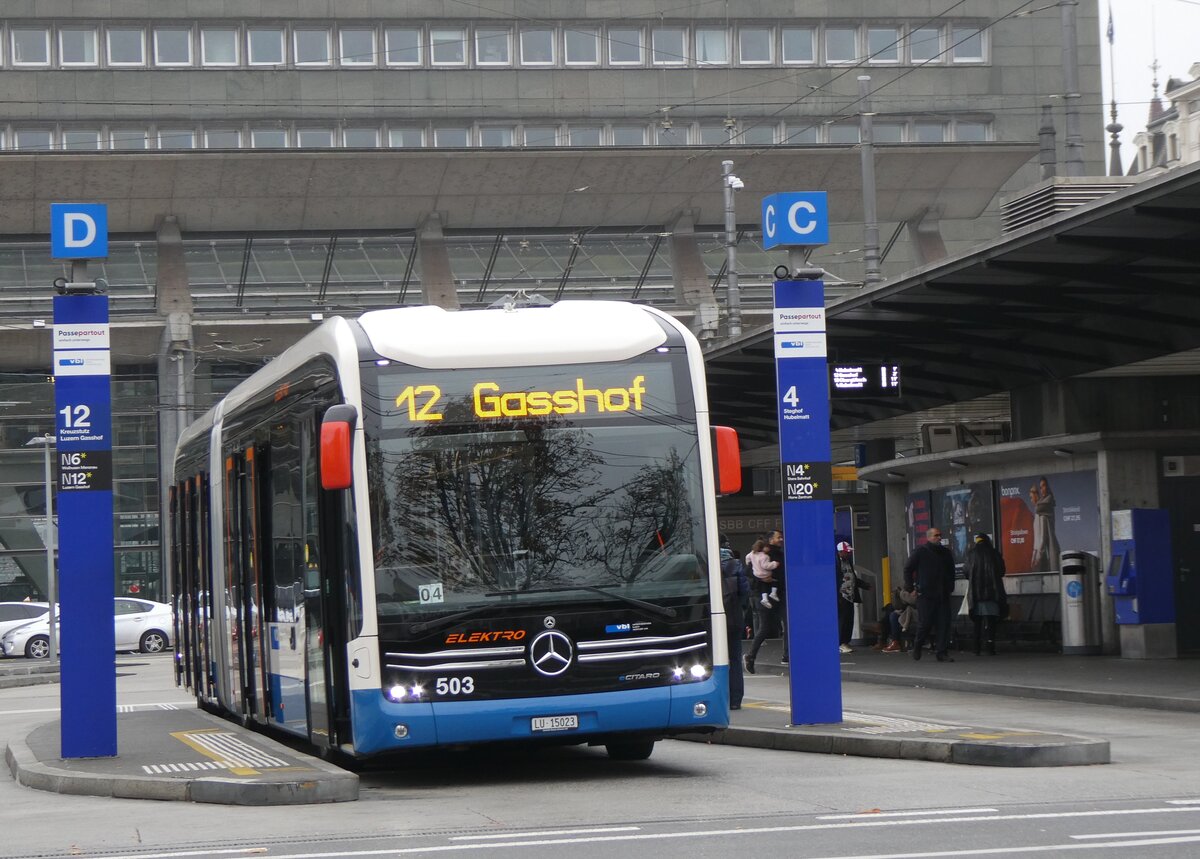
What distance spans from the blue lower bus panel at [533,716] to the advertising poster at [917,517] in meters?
16.4

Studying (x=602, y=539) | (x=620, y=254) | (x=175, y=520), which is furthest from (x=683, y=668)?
(x=620, y=254)

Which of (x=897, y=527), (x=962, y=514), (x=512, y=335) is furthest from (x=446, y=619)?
(x=897, y=527)

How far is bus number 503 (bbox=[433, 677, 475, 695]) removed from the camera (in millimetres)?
11836

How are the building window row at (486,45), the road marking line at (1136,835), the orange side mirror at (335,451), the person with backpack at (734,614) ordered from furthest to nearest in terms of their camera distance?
the building window row at (486,45) < the person with backpack at (734,614) < the orange side mirror at (335,451) < the road marking line at (1136,835)

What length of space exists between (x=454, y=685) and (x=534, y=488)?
4.46 feet

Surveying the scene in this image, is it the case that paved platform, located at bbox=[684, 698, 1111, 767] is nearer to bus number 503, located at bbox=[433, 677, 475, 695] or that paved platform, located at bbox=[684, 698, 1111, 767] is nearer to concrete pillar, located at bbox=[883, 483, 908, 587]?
bus number 503, located at bbox=[433, 677, 475, 695]

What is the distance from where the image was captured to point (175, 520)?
72.0 ft

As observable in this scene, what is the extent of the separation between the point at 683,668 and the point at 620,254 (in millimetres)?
38385

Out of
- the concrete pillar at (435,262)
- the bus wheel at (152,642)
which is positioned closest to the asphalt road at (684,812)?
the bus wheel at (152,642)

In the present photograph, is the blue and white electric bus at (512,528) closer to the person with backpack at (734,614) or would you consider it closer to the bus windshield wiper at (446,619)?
the bus windshield wiper at (446,619)

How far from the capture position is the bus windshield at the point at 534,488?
472 inches

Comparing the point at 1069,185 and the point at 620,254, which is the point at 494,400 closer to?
the point at 1069,185

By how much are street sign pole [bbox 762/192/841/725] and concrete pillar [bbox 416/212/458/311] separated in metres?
32.0

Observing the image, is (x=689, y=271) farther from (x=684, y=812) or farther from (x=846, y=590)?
(x=684, y=812)
